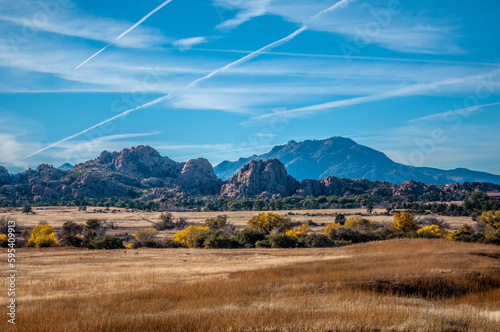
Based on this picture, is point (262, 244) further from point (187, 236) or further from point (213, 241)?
point (187, 236)

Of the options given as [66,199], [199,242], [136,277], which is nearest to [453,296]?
[136,277]

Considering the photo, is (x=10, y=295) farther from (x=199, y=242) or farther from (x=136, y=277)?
(x=199, y=242)

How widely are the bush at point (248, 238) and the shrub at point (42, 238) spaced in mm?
20720

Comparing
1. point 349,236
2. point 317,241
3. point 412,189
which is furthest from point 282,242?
point 412,189

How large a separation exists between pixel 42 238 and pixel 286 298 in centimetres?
3914

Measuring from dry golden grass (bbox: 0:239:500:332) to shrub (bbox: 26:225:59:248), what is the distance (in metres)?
20.6

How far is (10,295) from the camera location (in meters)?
14.6

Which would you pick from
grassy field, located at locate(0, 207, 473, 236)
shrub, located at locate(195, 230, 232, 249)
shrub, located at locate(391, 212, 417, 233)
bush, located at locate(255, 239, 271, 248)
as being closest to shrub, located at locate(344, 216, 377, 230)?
shrub, located at locate(391, 212, 417, 233)

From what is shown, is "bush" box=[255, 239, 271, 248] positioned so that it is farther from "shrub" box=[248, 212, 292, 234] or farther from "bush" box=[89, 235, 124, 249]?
"bush" box=[89, 235, 124, 249]

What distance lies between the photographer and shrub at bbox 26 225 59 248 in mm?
42375

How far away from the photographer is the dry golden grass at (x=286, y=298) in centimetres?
907

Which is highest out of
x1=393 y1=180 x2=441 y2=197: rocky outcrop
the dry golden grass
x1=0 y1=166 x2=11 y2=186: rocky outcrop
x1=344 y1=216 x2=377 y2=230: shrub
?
x1=0 y1=166 x2=11 y2=186: rocky outcrop

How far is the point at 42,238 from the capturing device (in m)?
43.0

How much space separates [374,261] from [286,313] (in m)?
13.0
